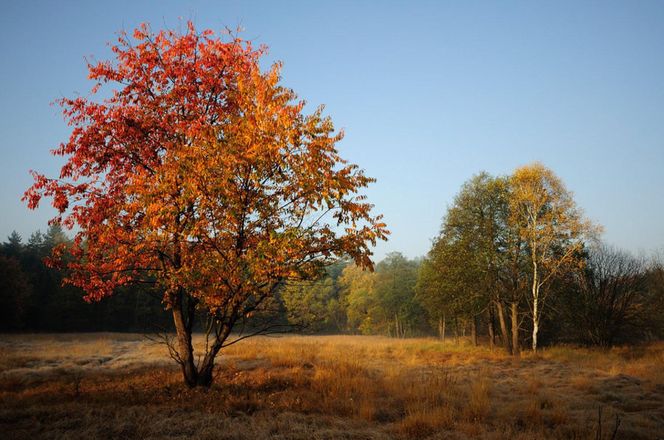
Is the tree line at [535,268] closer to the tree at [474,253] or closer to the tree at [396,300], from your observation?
the tree at [474,253]

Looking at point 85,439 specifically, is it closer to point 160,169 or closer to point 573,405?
point 160,169

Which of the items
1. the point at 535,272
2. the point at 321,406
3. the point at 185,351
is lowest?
the point at 321,406

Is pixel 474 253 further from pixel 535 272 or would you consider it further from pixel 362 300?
pixel 362 300

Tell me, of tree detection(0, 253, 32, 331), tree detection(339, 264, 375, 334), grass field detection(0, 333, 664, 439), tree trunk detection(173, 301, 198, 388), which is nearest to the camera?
grass field detection(0, 333, 664, 439)

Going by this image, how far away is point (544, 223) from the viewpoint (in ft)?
73.9

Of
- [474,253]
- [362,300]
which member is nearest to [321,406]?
[474,253]

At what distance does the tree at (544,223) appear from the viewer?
22.0 m

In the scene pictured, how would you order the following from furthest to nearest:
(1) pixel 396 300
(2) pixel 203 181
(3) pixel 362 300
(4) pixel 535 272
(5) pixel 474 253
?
(3) pixel 362 300 < (1) pixel 396 300 < (5) pixel 474 253 < (4) pixel 535 272 < (2) pixel 203 181

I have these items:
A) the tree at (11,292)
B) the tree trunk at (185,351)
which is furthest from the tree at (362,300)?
the tree trunk at (185,351)

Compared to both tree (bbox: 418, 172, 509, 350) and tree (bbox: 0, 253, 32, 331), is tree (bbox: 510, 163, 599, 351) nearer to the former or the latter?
tree (bbox: 418, 172, 509, 350)

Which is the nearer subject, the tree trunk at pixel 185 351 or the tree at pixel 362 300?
the tree trunk at pixel 185 351

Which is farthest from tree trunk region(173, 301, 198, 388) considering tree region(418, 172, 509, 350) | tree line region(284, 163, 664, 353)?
tree region(418, 172, 509, 350)

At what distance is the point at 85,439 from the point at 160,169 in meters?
5.21

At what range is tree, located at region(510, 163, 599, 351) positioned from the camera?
72.2 ft
